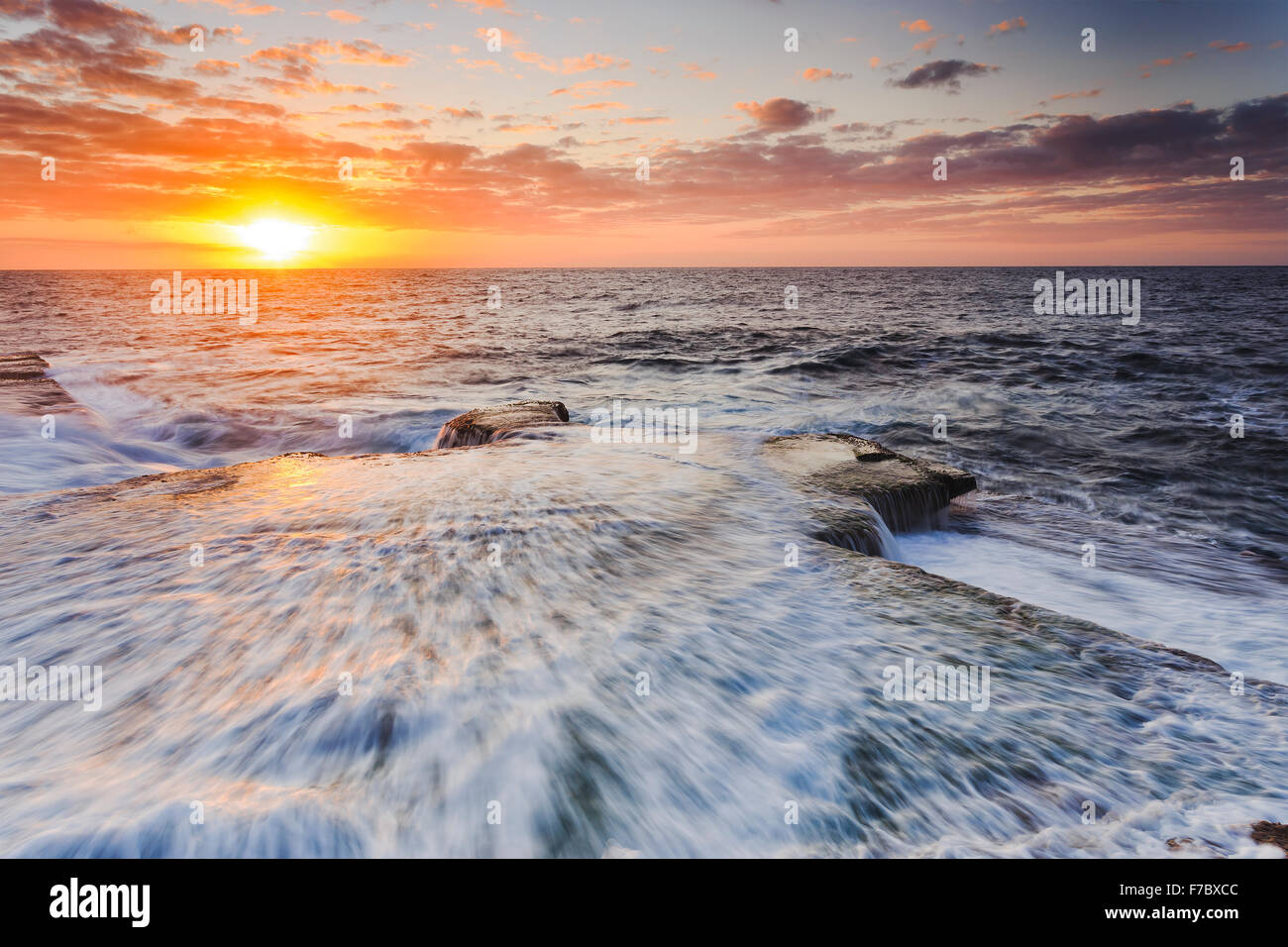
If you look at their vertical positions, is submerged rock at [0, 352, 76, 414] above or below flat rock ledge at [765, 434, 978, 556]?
above

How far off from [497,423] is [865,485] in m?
5.33

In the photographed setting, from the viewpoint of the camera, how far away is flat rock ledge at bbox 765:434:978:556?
589 cm

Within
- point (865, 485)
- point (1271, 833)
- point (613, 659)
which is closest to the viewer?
point (1271, 833)

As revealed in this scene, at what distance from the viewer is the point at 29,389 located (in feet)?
40.9

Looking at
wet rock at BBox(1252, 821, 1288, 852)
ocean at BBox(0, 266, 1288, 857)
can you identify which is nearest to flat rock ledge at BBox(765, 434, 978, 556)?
ocean at BBox(0, 266, 1288, 857)

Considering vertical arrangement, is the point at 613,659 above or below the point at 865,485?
below

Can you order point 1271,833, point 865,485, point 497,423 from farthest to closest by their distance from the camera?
point 497,423
point 865,485
point 1271,833

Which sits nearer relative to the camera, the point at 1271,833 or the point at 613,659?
the point at 1271,833

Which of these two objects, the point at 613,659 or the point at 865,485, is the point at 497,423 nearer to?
the point at 865,485

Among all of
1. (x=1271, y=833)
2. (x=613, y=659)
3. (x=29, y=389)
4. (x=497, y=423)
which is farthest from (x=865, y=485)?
(x=29, y=389)

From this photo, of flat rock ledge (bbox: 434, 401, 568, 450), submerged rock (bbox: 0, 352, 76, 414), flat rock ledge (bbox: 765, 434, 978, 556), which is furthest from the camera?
submerged rock (bbox: 0, 352, 76, 414)

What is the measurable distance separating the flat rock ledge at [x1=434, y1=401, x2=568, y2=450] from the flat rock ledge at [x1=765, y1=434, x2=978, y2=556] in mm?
3531

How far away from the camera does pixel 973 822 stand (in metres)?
2.77

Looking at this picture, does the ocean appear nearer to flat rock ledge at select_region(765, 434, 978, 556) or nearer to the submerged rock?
flat rock ledge at select_region(765, 434, 978, 556)
